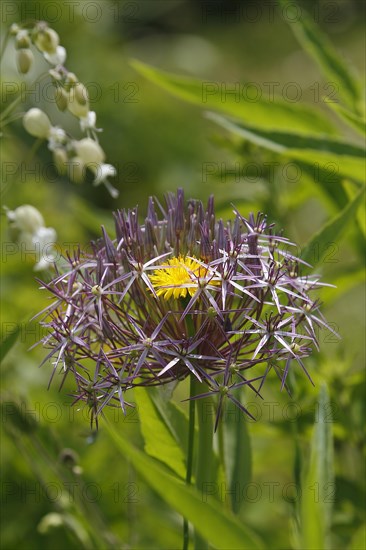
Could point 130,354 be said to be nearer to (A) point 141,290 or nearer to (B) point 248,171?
(A) point 141,290

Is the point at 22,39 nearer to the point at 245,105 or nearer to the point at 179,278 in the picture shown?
the point at 245,105

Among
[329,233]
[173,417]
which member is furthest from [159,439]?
[329,233]

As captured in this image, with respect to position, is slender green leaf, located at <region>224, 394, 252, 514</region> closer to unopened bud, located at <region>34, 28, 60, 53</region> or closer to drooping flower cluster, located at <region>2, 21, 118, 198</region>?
drooping flower cluster, located at <region>2, 21, 118, 198</region>

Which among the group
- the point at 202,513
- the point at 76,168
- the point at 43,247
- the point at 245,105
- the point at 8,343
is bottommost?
the point at 202,513

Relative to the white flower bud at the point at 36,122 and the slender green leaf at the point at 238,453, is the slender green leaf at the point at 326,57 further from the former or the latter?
the slender green leaf at the point at 238,453

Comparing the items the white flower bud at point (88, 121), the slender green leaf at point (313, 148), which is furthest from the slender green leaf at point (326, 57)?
the white flower bud at point (88, 121)
